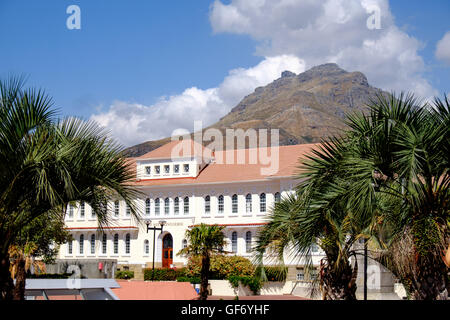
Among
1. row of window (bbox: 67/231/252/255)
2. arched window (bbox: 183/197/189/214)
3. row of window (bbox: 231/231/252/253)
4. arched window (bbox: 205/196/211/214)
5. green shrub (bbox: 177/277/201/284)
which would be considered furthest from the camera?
arched window (bbox: 183/197/189/214)

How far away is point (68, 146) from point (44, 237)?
109ft

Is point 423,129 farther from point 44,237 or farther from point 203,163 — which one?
point 203,163

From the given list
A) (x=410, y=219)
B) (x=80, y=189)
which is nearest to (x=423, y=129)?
(x=410, y=219)

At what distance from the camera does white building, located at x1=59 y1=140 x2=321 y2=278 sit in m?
54.4

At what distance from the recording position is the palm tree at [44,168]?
11.5 m

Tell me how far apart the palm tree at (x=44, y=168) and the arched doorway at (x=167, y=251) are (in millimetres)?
45933

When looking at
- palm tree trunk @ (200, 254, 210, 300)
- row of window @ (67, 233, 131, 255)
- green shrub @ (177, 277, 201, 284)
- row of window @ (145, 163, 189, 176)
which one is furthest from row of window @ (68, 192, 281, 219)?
palm tree trunk @ (200, 254, 210, 300)

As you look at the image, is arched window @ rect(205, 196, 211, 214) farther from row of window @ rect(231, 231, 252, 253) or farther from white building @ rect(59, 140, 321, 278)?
row of window @ rect(231, 231, 252, 253)

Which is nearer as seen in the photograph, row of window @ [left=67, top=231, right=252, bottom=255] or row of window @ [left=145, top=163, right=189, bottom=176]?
row of window @ [left=67, top=231, right=252, bottom=255]

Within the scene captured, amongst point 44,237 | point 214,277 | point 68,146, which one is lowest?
point 214,277

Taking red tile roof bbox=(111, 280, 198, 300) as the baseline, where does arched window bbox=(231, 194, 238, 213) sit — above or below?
above

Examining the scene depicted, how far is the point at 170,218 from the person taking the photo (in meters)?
58.2

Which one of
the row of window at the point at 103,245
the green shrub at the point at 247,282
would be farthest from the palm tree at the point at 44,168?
the row of window at the point at 103,245
